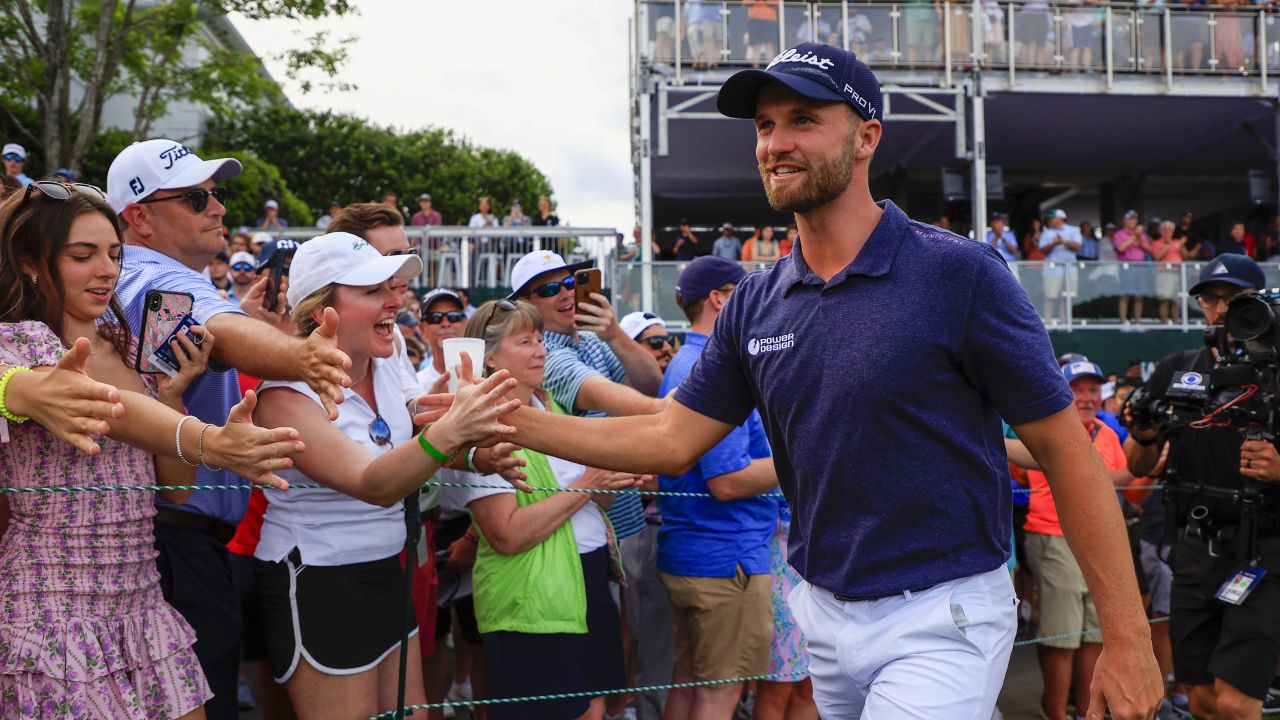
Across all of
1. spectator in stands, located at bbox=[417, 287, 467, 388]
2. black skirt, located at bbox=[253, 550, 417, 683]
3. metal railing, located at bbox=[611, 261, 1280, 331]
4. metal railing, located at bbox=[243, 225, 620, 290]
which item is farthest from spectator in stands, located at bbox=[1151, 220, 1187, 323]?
black skirt, located at bbox=[253, 550, 417, 683]

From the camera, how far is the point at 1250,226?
72.0 ft

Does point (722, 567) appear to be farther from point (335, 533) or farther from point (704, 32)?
point (704, 32)

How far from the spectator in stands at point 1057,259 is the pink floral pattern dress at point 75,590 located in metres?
13.8

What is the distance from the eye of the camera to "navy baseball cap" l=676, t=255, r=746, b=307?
512 centimetres

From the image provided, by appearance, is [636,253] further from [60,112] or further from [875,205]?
[875,205]

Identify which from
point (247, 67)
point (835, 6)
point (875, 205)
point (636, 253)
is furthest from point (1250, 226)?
point (875, 205)

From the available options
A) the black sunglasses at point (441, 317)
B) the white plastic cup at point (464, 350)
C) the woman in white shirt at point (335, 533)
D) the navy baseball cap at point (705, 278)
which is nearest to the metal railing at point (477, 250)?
the black sunglasses at point (441, 317)

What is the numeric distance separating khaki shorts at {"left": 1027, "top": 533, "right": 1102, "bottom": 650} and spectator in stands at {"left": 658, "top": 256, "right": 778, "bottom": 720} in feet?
8.01

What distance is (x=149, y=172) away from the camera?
11.7 feet

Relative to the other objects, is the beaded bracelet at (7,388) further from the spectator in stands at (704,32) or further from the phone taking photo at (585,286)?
the spectator in stands at (704,32)

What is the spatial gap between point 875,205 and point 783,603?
245 centimetres

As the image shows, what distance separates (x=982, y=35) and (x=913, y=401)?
679 inches

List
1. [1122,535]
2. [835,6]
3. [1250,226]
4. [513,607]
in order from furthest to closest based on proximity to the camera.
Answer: [1250,226] < [835,6] < [513,607] < [1122,535]

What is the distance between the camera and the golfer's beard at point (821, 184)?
2.69m
